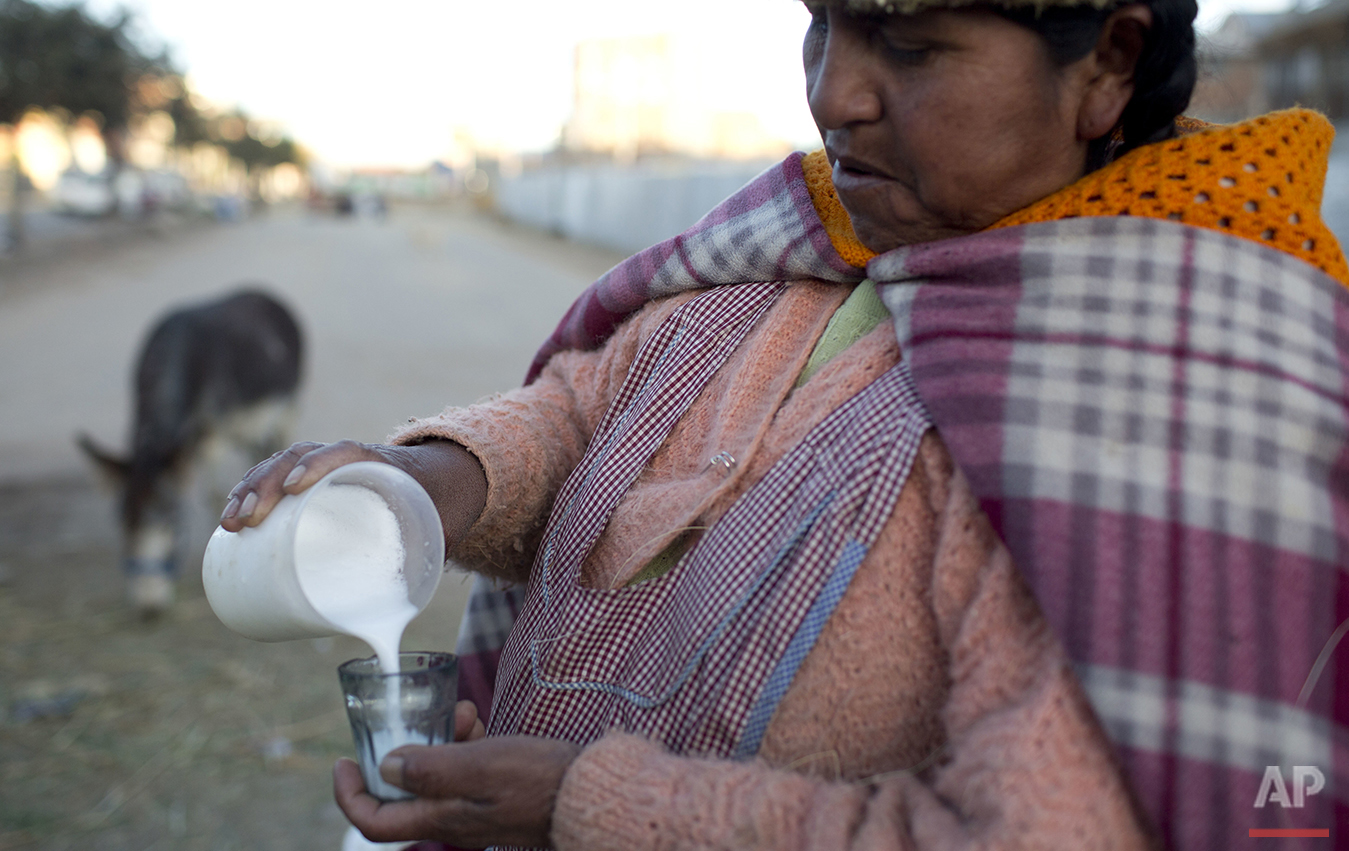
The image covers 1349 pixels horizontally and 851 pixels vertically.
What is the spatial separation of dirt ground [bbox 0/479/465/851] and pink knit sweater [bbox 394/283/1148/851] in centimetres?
213

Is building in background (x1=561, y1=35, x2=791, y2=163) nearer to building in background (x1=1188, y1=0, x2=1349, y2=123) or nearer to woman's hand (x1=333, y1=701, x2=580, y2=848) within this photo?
building in background (x1=1188, y1=0, x2=1349, y2=123)

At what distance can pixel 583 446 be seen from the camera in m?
1.60

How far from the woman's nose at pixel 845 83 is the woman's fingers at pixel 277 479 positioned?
711 mm

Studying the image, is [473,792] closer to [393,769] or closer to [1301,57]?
[393,769]

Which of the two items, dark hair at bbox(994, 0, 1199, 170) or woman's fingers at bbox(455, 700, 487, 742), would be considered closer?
dark hair at bbox(994, 0, 1199, 170)

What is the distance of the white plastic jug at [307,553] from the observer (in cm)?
117

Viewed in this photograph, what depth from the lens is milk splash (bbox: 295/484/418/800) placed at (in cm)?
120

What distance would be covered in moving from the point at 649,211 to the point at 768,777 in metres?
19.2

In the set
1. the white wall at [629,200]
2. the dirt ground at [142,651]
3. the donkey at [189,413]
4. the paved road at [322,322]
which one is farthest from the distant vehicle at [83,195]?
the donkey at [189,413]

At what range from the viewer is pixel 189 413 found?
511cm

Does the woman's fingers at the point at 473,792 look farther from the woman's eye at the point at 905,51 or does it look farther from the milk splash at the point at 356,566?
the woman's eye at the point at 905,51

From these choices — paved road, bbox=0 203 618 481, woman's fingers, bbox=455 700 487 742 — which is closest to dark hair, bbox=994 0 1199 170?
woman's fingers, bbox=455 700 487 742

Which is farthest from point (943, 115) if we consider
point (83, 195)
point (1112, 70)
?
point (83, 195)

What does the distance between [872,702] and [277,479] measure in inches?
28.8
